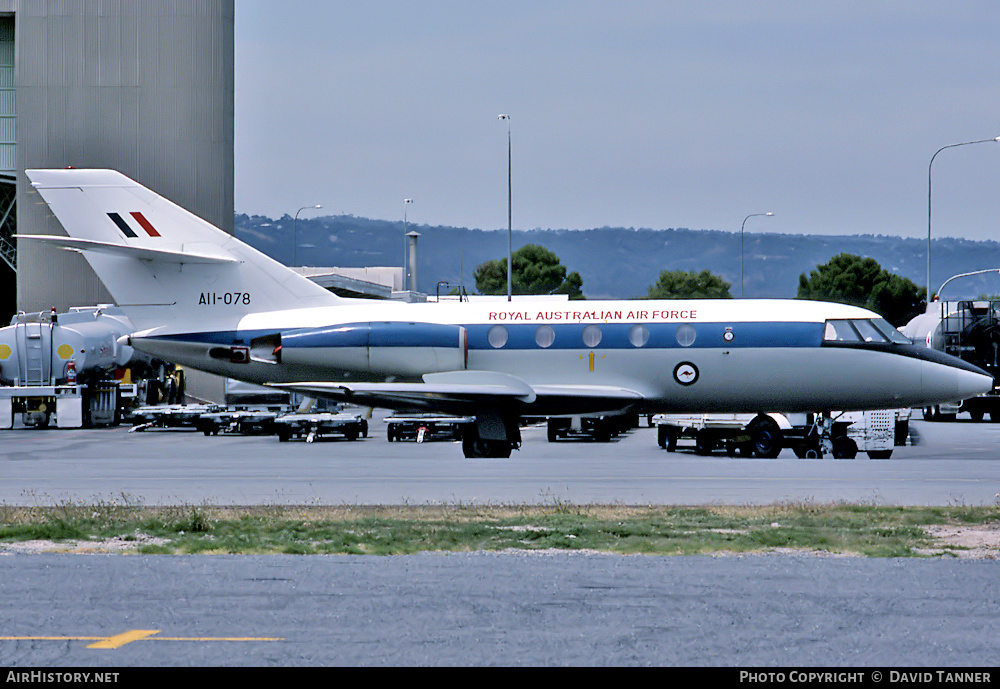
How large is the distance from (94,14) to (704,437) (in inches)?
1374

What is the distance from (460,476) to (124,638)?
36.8 feet

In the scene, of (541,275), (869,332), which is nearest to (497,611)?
(869,332)

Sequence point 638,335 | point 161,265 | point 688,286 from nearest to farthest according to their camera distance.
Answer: point 638,335, point 161,265, point 688,286

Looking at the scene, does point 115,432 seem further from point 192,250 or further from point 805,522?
point 805,522

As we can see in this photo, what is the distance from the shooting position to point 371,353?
23938mm

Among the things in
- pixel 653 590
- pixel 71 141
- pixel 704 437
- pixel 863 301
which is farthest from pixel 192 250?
pixel 863 301

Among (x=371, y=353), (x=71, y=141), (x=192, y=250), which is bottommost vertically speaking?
(x=371, y=353)

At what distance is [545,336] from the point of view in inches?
943

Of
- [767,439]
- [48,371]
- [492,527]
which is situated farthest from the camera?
[48,371]

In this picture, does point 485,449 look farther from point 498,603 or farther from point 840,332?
point 498,603

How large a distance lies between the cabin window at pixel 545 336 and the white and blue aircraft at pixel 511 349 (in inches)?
1.0

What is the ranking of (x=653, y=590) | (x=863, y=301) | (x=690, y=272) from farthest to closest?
1. (x=690, y=272)
2. (x=863, y=301)
3. (x=653, y=590)

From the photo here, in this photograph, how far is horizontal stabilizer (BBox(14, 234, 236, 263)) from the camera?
23438mm
